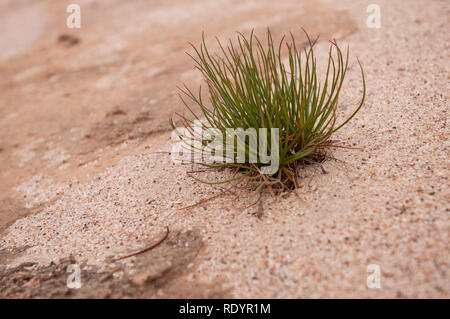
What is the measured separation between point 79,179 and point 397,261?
2.03 metres

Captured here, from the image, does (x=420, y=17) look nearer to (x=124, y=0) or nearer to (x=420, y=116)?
(x=420, y=116)

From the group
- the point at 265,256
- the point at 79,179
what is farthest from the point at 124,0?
the point at 265,256

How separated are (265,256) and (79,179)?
1561mm

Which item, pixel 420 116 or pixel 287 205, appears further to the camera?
pixel 420 116

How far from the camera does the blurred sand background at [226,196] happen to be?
155cm

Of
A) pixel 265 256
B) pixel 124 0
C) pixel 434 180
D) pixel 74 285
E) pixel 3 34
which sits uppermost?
pixel 124 0

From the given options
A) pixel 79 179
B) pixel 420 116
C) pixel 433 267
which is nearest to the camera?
pixel 433 267

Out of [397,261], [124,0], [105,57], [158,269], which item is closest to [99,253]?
[158,269]

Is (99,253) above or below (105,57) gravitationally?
below

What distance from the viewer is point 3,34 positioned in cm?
621

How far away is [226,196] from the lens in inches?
77.9

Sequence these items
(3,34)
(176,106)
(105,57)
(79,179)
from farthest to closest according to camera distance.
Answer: (3,34), (105,57), (176,106), (79,179)

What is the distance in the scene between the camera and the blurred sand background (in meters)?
1.55

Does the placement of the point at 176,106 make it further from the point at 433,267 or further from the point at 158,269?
the point at 433,267
